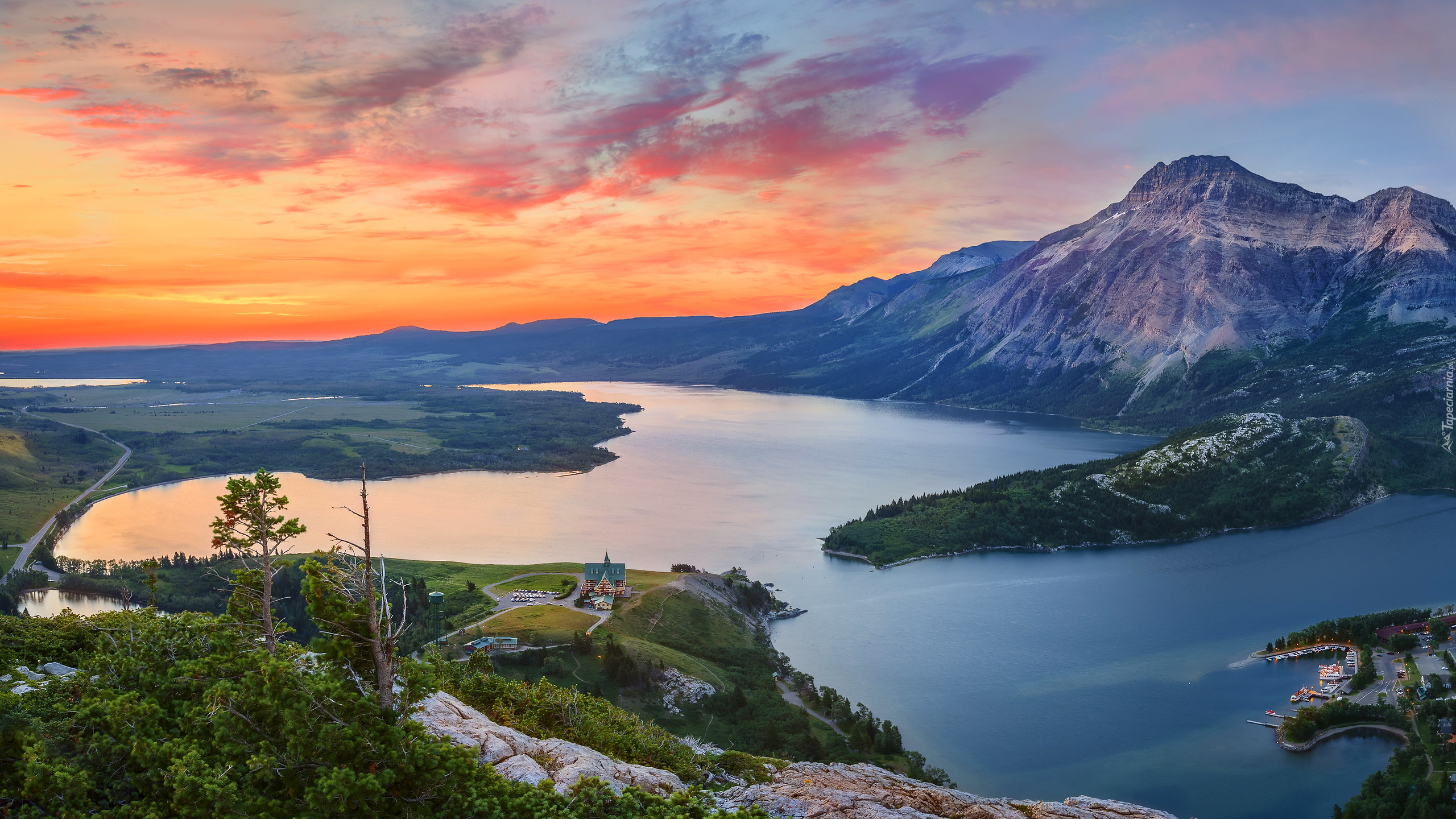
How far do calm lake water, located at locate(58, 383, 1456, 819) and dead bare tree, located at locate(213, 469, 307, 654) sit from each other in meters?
49.2

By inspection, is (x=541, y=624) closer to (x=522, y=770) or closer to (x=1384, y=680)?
(x=522, y=770)

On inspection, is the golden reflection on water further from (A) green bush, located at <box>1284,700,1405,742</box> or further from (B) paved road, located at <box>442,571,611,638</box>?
(A) green bush, located at <box>1284,700,1405,742</box>

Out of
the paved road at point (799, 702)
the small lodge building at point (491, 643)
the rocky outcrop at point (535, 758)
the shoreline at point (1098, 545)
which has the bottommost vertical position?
the paved road at point (799, 702)

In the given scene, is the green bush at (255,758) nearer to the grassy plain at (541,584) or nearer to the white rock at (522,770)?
the white rock at (522,770)

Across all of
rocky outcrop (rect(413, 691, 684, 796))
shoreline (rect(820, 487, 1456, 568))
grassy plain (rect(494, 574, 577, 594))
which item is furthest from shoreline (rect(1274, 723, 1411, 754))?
grassy plain (rect(494, 574, 577, 594))

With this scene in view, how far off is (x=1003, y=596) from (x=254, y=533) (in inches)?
3661

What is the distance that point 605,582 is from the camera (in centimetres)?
8469

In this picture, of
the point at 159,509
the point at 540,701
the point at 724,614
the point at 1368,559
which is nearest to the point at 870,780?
the point at 540,701

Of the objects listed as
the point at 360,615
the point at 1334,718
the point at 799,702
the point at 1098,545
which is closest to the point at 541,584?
the point at 799,702

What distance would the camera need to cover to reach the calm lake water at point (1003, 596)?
61500 mm

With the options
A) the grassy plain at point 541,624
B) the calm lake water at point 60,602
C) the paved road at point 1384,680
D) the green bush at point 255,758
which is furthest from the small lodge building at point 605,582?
the paved road at point 1384,680

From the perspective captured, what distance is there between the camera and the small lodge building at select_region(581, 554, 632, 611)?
273 ft

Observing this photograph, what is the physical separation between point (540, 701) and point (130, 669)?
14.2 m

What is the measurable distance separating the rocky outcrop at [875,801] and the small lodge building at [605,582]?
56.9 metres
